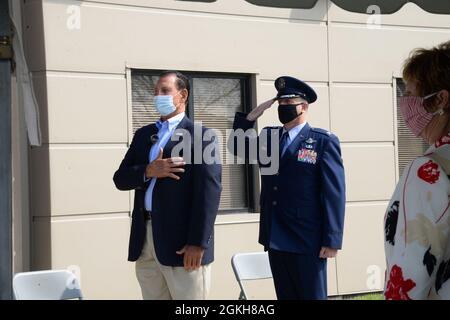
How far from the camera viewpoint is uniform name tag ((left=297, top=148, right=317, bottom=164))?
468 cm

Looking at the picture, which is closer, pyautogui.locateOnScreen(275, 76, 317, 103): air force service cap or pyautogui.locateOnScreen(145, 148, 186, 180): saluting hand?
pyautogui.locateOnScreen(145, 148, 186, 180): saluting hand

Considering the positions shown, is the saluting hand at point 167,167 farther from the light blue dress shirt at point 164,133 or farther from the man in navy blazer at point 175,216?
the light blue dress shirt at point 164,133

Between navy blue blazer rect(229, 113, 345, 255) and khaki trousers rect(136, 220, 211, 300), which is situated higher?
navy blue blazer rect(229, 113, 345, 255)

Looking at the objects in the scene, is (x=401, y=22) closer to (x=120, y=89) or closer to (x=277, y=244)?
(x=120, y=89)

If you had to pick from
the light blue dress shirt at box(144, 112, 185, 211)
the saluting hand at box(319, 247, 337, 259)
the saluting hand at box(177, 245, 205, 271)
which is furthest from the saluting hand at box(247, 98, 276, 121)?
the saluting hand at box(177, 245, 205, 271)

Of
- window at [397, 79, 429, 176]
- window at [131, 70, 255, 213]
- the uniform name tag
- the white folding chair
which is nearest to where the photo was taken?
the uniform name tag

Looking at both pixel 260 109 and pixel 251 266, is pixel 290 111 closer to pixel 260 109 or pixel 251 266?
pixel 260 109

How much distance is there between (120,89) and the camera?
6.39 meters

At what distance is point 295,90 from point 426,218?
2.90 m

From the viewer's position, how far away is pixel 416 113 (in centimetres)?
231

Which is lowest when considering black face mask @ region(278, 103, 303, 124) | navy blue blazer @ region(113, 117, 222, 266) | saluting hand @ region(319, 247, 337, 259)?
saluting hand @ region(319, 247, 337, 259)

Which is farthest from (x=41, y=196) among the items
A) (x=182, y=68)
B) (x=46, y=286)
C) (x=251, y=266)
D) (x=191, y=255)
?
(x=191, y=255)

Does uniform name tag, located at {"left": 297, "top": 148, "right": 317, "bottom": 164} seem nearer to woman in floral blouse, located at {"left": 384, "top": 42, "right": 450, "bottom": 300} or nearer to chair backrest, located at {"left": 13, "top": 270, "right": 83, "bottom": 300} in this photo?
chair backrest, located at {"left": 13, "top": 270, "right": 83, "bottom": 300}

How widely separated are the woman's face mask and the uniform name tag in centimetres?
229
